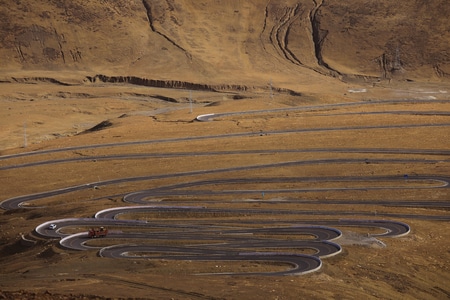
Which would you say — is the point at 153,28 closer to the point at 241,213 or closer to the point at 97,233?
the point at 241,213

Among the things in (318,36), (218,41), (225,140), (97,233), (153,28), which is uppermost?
(153,28)

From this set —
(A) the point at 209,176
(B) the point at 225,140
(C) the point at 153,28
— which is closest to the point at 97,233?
(A) the point at 209,176

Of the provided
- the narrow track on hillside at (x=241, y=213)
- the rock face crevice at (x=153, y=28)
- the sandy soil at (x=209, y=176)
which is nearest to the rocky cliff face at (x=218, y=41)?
the rock face crevice at (x=153, y=28)

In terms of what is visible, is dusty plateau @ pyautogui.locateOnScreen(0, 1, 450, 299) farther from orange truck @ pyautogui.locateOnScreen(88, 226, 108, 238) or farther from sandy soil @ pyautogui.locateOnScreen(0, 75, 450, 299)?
orange truck @ pyautogui.locateOnScreen(88, 226, 108, 238)

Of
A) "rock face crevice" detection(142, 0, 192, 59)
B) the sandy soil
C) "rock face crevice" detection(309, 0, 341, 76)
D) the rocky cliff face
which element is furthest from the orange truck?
"rock face crevice" detection(309, 0, 341, 76)

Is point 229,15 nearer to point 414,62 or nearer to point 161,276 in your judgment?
point 414,62

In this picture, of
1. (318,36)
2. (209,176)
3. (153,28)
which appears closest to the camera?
(209,176)
